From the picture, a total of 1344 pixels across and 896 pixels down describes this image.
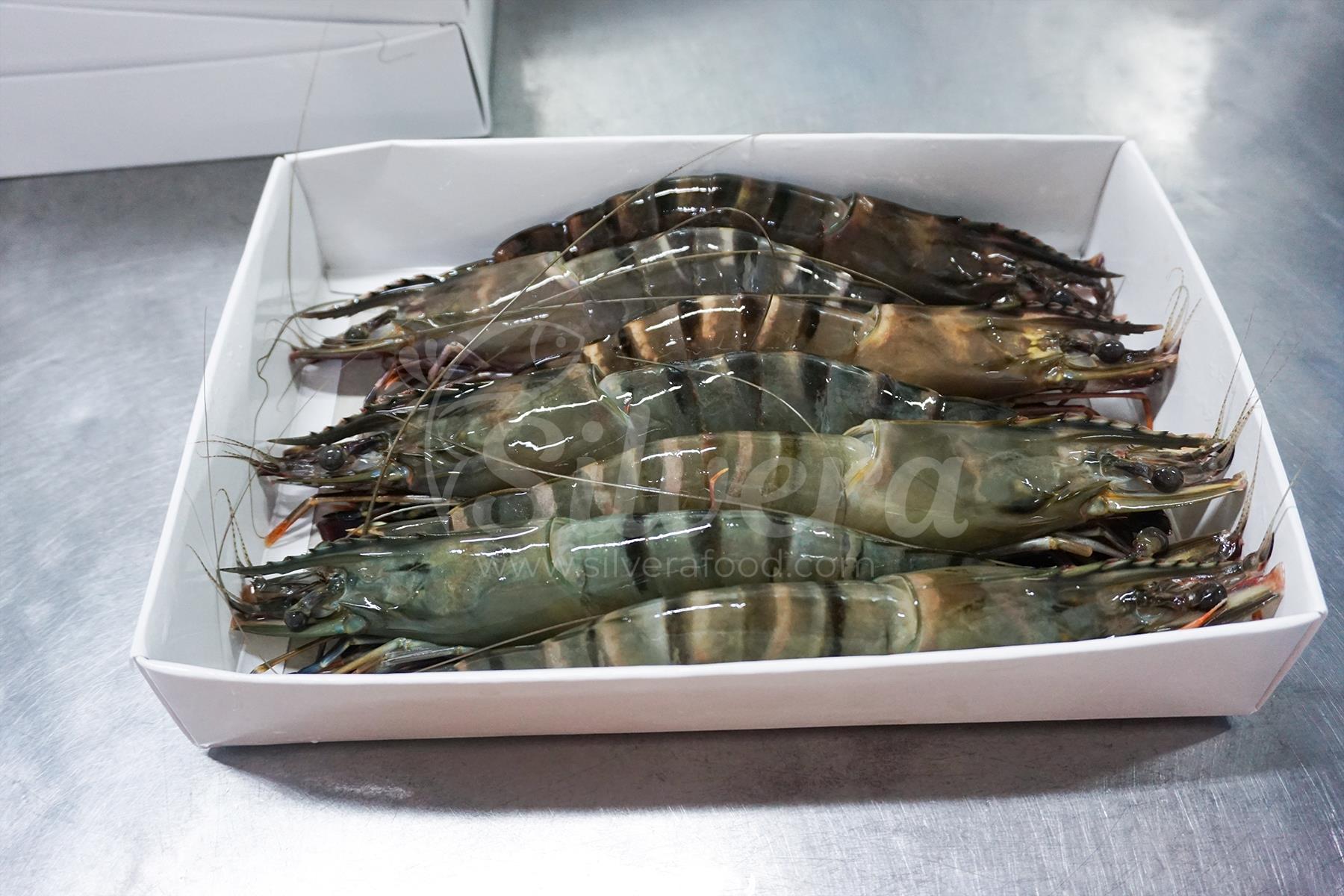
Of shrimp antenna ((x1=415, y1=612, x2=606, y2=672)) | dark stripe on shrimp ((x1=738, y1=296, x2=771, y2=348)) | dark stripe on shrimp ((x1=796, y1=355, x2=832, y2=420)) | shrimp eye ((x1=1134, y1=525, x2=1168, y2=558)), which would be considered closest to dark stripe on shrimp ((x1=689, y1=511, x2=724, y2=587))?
shrimp antenna ((x1=415, y1=612, x2=606, y2=672))

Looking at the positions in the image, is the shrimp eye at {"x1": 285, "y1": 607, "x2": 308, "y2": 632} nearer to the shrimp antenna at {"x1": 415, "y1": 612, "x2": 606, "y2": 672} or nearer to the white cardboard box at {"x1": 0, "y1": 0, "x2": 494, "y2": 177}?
the shrimp antenna at {"x1": 415, "y1": 612, "x2": 606, "y2": 672}

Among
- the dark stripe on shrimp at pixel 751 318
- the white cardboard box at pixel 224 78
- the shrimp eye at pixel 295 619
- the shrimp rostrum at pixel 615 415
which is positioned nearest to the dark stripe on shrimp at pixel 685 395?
the shrimp rostrum at pixel 615 415

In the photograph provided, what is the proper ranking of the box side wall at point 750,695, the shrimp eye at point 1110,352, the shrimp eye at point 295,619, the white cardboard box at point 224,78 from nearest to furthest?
the box side wall at point 750,695 < the shrimp eye at point 295,619 < the shrimp eye at point 1110,352 < the white cardboard box at point 224,78

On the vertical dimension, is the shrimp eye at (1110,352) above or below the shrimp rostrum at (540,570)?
above

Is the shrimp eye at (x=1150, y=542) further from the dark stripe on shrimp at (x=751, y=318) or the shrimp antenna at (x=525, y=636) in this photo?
the shrimp antenna at (x=525, y=636)

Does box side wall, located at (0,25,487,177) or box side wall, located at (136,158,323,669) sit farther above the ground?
box side wall, located at (0,25,487,177)

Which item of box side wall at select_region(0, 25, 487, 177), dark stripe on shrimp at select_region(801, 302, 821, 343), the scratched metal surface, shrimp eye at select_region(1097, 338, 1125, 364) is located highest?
box side wall at select_region(0, 25, 487, 177)
